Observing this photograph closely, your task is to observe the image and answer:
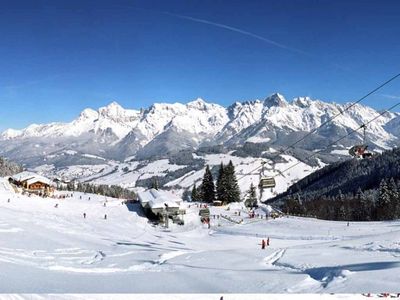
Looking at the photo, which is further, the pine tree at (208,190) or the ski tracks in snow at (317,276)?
the pine tree at (208,190)

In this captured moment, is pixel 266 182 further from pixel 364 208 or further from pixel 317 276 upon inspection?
pixel 364 208

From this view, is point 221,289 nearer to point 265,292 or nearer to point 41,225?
point 265,292

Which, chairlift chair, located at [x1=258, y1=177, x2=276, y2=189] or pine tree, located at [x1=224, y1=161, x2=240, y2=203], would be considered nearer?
chairlift chair, located at [x1=258, y1=177, x2=276, y2=189]

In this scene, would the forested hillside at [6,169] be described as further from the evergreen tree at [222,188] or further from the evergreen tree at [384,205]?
the evergreen tree at [384,205]

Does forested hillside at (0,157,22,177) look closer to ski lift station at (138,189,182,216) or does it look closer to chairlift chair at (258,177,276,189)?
ski lift station at (138,189,182,216)

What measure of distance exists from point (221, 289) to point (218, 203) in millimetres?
64330

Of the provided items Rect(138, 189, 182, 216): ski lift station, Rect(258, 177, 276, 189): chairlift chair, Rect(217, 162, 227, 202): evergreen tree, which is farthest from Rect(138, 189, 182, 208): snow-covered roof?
Rect(258, 177, 276, 189): chairlift chair

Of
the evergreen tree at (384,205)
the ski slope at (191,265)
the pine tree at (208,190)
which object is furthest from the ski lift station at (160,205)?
the evergreen tree at (384,205)

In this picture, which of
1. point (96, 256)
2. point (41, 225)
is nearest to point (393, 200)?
point (41, 225)

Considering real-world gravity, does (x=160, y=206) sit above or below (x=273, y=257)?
above

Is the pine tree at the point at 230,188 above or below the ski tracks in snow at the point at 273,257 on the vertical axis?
above

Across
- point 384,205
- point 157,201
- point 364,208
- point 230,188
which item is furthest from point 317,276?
point 364,208

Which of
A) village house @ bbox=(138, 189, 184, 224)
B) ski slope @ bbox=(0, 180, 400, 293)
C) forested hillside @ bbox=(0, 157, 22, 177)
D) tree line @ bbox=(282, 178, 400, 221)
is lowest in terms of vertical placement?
ski slope @ bbox=(0, 180, 400, 293)

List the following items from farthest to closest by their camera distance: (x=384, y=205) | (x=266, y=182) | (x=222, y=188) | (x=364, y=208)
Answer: (x=364, y=208)
(x=384, y=205)
(x=222, y=188)
(x=266, y=182)
